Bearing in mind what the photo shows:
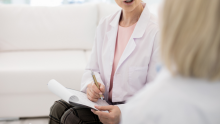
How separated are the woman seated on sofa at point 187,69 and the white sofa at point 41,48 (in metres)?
1.27

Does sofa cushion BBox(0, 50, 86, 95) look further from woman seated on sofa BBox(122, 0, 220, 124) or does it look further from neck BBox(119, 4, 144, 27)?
woman seated on sofa BBox(122, 0, 220, 124)

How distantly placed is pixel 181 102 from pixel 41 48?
186 cm

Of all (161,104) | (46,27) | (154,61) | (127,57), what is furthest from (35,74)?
(161,104)

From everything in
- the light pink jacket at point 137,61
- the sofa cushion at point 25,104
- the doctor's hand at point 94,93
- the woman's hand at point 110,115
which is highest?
the light pink jacket at point 137,61

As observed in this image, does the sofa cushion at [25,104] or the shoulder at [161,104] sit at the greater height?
the shoulder at [161,104]

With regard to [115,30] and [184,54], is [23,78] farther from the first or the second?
[184,54]

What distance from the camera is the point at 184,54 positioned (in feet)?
1.25

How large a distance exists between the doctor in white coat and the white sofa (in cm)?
63

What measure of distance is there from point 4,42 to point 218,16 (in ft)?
6.67

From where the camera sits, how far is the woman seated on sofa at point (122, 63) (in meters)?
0.92

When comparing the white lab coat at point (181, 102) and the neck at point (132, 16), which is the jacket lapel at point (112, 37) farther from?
the white lab coat at point (181, 102)

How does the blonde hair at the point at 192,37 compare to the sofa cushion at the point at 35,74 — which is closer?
the blonde hair at the point at 192,37

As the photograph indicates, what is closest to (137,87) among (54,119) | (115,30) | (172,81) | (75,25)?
(115,30)

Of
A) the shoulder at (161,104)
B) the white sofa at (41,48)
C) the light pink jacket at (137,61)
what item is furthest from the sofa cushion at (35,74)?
the shoulder at (161,104)
